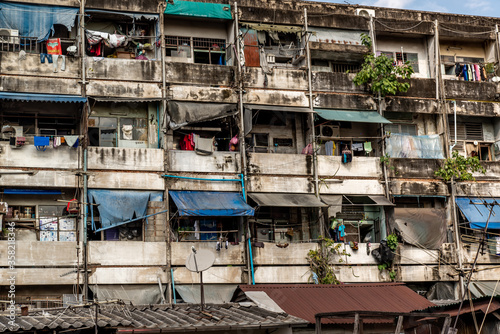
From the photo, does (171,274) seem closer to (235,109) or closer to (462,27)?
(235,109)

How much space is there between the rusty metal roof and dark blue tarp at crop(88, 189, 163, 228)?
4.35 metres

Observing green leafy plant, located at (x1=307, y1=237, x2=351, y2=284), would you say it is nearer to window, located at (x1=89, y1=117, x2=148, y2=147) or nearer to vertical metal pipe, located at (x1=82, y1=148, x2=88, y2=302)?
window, located at (x1=89, y1=117, x2=148, y2=147)

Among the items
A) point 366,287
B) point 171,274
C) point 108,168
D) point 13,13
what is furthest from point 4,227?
point 366,287

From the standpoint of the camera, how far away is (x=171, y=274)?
2466 cm

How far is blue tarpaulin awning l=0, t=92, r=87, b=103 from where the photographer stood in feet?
79.3

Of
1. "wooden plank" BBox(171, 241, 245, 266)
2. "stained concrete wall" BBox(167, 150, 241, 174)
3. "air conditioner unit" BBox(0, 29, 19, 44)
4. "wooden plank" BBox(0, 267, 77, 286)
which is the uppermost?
"air conditioner unit" BBox(0, 29, 19, 44)

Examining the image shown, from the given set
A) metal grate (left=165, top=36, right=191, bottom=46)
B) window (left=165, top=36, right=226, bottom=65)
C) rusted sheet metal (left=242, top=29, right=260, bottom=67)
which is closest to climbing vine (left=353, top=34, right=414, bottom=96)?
rusted sheet metal (left=242, top=29, right=260, bottom=67)

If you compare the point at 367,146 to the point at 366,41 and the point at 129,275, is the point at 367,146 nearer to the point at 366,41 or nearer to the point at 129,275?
the point at 366,41

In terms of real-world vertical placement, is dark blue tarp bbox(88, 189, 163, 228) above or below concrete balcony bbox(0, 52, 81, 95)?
below

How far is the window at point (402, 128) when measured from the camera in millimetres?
29750

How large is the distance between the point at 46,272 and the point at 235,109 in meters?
8.40

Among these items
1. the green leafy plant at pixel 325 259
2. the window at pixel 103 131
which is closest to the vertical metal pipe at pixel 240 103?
the green leafy plant at pixel 325 259

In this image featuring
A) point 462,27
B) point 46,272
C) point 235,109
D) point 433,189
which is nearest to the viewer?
point 46,272

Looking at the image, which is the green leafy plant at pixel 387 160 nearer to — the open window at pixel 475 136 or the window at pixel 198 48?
the open window at pixel 475 136
